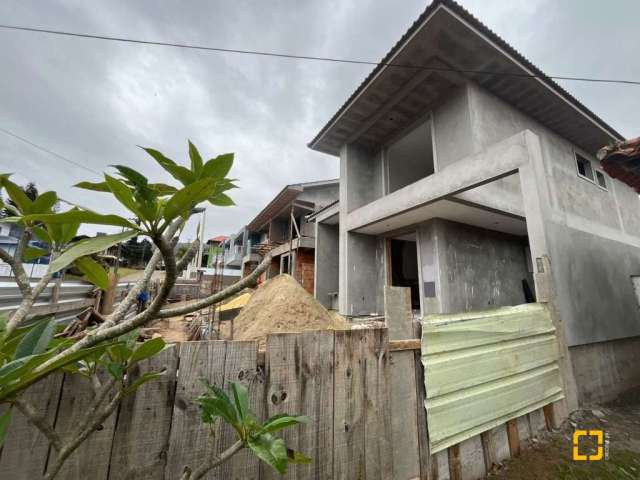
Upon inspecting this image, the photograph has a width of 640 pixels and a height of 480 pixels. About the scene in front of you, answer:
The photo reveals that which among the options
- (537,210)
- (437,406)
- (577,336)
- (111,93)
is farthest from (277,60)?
(577,336)

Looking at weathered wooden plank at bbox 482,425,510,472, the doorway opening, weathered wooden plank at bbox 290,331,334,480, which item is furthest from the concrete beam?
weathered wooden plank at bbox 290,331,334,480

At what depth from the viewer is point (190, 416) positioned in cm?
124

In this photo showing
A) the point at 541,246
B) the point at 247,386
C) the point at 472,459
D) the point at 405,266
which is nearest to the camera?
the point at 247,386

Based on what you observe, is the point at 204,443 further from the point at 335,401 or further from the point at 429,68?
the point at 429,68

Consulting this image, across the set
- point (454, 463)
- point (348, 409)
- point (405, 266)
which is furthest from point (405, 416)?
point (405, 266)

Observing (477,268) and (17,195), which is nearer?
(17,195)

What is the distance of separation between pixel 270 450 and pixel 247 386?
0.64 meters

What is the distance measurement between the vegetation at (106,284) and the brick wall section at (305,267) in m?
11.0

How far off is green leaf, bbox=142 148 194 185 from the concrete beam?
5127 millimetres

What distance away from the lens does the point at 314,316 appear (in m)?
6.53

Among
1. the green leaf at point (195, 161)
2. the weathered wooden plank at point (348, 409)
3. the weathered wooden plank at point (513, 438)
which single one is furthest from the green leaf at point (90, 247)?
the weathered wooden plank at point (513, 438)

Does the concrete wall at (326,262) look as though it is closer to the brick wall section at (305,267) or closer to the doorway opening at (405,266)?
the brick wall section at (305,267)

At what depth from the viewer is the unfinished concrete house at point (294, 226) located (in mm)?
12312

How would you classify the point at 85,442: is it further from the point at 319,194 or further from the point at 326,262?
the point at 319,194
